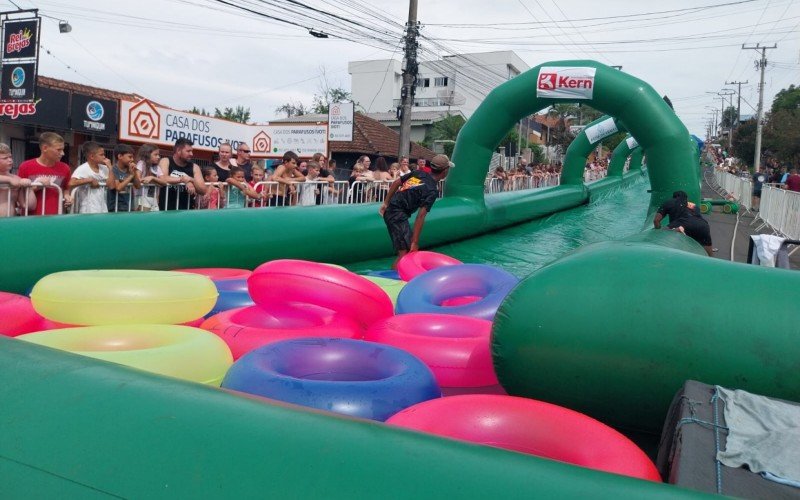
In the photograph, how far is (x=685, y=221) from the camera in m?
6.05

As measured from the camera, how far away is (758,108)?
40000mm

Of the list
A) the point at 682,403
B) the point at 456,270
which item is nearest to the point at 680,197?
the point at 456,270

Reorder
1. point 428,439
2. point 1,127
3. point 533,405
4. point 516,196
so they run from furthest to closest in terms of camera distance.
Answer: point 1,127
point 516,196
point 533,405
point 428,439

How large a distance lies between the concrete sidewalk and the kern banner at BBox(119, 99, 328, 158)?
1251 centimetres

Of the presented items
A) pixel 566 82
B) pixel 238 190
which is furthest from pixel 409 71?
pixel 238 190

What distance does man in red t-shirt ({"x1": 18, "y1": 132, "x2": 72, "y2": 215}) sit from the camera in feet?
16.4

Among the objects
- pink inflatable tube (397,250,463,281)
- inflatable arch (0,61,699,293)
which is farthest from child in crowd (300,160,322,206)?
pink inflatable tube (397,250,463,281)

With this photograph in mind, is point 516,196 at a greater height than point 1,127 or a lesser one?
lesser

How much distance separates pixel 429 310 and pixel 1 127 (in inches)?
732

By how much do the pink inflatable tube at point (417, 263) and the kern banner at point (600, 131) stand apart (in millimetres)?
10768

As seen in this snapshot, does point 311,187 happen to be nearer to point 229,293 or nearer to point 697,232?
point 229,293

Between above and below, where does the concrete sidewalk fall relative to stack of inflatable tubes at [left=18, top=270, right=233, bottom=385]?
above

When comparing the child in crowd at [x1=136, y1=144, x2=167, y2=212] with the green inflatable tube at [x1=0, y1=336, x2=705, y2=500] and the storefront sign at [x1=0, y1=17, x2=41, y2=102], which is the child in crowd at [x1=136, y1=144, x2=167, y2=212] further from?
the storefront sign at [x1=0, y1=17, x2=41, y2=102]

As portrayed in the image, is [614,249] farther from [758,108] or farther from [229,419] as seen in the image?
[758,108]
